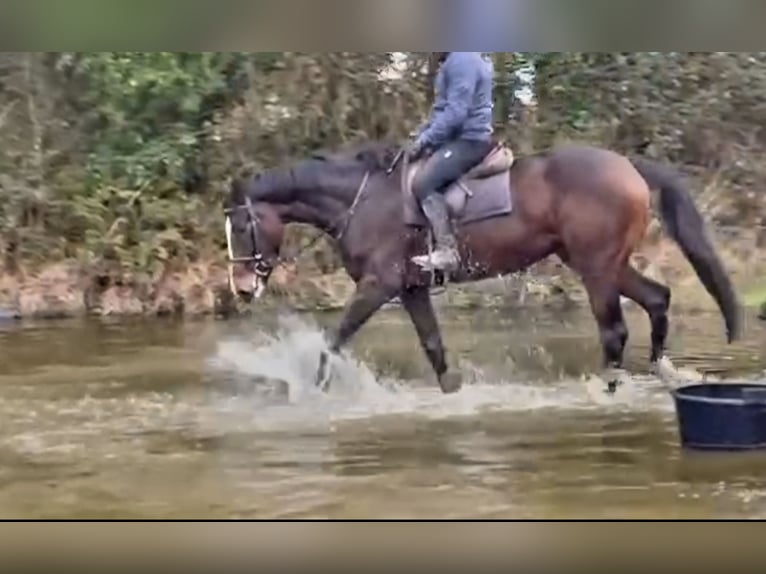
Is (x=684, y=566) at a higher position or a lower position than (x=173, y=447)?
lower

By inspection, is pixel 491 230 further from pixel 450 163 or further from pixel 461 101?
pixel 461 101

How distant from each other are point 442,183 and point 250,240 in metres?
0.55

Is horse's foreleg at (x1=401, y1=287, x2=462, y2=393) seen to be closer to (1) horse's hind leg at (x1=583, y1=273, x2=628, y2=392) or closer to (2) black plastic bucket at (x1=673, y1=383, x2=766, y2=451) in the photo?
(1) horse's hind leg at (x1=583, y1=273, x2=628, y2=392)

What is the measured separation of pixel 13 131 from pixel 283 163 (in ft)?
2.46

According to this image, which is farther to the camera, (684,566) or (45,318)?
(45,318)

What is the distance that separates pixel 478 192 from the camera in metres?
2.96

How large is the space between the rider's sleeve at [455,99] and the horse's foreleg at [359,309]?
1.35 feet

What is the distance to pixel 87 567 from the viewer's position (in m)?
2.87

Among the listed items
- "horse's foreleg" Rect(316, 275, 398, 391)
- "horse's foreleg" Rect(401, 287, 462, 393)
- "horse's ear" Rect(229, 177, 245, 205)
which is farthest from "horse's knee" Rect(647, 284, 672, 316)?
"horse's ear" Rect(229, 177, 245, 205)

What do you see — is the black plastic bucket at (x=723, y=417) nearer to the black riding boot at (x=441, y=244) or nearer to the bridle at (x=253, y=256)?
the black riding boot at (x=441, y=244)

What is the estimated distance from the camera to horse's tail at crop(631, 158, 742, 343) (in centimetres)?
294

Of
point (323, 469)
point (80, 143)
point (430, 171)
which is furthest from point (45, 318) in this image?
point (430, 171)

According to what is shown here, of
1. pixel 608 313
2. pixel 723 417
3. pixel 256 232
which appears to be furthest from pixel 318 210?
pixel 723 417

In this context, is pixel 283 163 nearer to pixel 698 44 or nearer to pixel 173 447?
pixel 173 447
